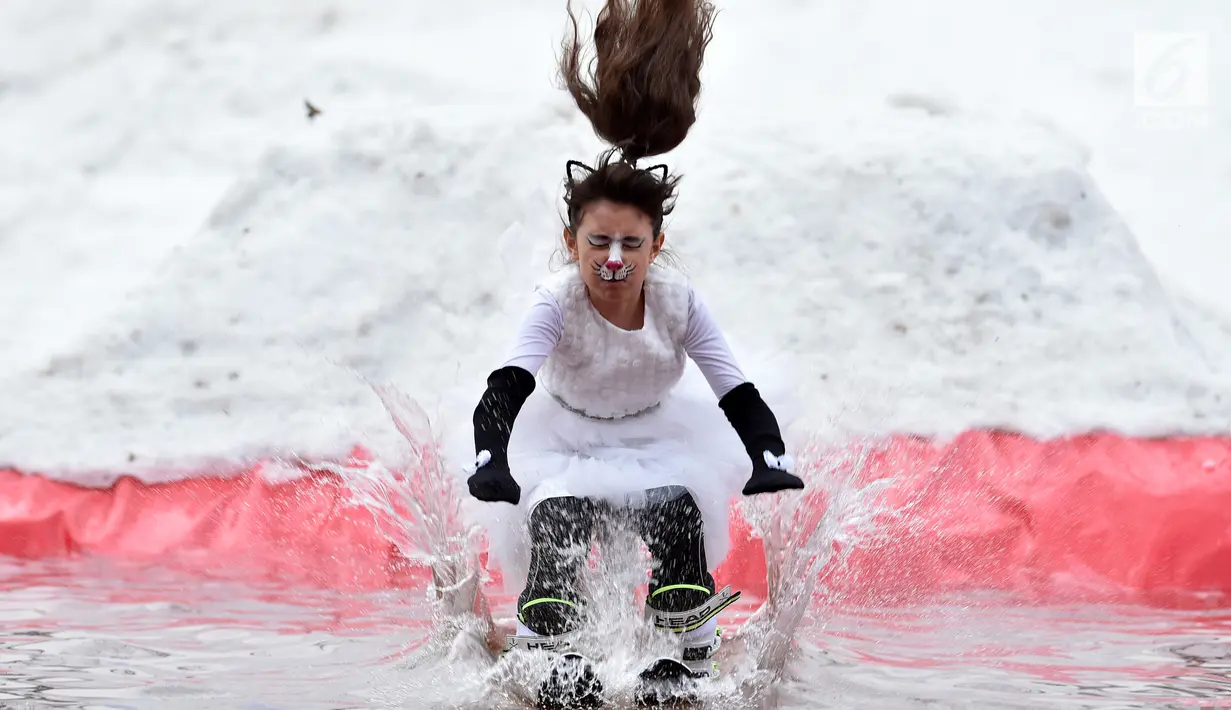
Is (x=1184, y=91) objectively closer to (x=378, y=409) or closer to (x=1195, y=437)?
(x=1195, y=437)

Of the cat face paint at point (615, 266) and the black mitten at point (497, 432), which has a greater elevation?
the cat face paint at point (615, 266)

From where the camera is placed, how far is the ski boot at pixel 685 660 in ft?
8.86

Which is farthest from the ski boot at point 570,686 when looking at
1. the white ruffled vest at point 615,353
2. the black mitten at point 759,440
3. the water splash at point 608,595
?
the white ruffled vest at point 615,353

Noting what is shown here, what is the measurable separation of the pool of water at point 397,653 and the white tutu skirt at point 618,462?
34 cm

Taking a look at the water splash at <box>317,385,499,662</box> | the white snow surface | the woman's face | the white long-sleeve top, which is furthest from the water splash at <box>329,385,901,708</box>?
the white snow surface

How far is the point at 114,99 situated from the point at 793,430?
441cm

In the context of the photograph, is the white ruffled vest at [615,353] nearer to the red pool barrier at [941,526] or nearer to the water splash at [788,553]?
the water splash at [788,553]

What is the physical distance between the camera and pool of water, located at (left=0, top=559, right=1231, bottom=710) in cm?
274

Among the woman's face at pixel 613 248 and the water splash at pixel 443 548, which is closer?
the woman's face at pixel 613 248

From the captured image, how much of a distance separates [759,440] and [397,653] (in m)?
1.13

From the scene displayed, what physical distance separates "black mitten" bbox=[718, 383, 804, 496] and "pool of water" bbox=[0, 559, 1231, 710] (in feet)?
1.57

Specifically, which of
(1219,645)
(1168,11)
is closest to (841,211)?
(1168,11)

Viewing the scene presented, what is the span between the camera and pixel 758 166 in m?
6.02

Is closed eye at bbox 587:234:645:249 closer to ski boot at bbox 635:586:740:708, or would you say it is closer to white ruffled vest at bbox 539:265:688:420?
white ruffled vest at bbox 539:265:688:420
